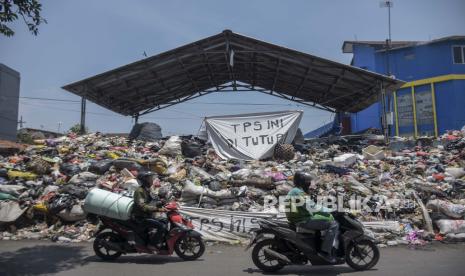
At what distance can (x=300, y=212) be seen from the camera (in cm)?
631

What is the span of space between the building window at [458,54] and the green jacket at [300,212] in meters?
22.6

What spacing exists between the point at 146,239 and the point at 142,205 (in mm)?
586

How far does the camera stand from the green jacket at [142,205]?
23.2 feet

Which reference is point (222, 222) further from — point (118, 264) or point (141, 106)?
point (141, 106)

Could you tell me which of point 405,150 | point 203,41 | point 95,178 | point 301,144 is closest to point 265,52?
point 203,41

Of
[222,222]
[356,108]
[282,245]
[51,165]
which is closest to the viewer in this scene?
[282,245]

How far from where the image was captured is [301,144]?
50.5 ft

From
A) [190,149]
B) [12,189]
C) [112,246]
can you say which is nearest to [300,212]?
[112,246]

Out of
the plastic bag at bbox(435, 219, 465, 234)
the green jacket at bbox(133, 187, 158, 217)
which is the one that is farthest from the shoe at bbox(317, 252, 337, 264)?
the plastic bag at bbox(435, 219, 465, 234)

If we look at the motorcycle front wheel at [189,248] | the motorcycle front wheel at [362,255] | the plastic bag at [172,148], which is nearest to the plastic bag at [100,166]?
the plastic bag at [172,148]

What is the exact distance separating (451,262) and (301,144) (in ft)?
28.5

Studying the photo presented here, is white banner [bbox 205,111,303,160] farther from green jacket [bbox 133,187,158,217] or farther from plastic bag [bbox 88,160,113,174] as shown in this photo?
green jacket [bbox 133,187,158,217]

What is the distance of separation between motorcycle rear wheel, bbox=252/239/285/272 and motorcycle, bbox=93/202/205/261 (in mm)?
1171

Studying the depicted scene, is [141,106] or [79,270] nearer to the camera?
[79,270]
